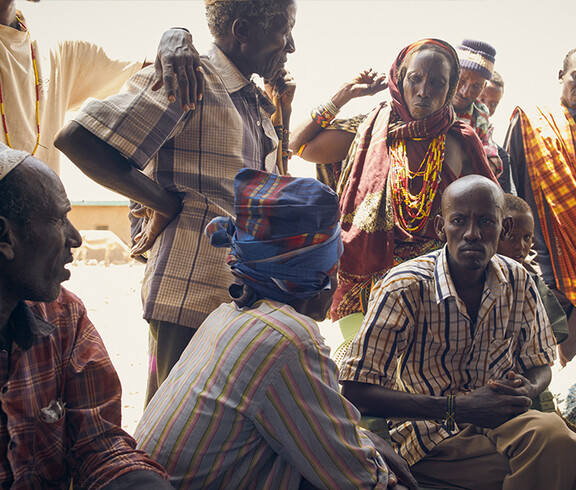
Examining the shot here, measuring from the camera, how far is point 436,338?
2.37 meters

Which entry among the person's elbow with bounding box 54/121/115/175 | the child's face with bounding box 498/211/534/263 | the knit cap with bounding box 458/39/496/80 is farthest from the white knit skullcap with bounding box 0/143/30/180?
the knit cap with bounding box 458/39/496/80

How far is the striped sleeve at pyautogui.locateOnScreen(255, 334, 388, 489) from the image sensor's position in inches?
61.0

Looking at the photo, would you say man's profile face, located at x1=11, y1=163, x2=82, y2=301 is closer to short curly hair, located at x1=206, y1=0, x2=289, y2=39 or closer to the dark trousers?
the dark trousers

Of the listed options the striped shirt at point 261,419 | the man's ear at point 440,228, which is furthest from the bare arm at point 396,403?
the man's ear at point 440,228

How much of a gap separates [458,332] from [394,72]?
5.58 feet

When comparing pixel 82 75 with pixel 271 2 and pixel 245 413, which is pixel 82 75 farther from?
pixel 245 413

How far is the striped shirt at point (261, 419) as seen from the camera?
1.54m

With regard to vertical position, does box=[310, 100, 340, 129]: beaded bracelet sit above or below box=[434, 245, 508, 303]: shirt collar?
above

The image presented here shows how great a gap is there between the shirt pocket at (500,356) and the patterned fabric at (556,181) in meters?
1.92

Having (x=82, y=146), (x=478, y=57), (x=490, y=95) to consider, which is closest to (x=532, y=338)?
(x=82, y=146)

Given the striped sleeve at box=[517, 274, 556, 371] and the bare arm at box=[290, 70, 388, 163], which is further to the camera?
the bare arm at box=[290, 70, 388, 163]

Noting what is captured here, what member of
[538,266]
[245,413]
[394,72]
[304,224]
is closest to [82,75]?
[394,72]

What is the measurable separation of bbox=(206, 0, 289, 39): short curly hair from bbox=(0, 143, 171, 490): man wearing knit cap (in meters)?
1.17

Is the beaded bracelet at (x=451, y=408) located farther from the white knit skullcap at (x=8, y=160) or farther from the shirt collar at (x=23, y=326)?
the white knit skullcap at (x=8, y=160)
